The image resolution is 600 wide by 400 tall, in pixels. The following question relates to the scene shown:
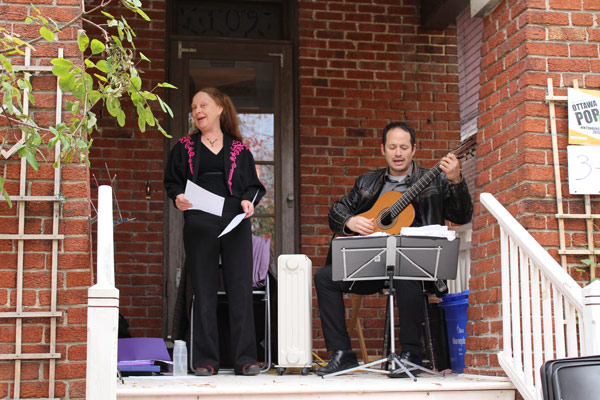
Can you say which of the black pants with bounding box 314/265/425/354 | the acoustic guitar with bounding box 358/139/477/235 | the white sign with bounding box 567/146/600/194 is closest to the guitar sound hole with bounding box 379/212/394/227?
the acoustic guitar with bounding box 358/139/477/235

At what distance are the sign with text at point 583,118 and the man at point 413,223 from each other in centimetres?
60

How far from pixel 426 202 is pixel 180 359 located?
5.36 feet

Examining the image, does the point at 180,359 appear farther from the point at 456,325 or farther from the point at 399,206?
the point at 456,325

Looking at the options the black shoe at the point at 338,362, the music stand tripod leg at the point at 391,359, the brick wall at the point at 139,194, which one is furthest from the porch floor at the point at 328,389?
the brick wall at the point at 139,194

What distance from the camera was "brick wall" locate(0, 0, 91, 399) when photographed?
3482 mm

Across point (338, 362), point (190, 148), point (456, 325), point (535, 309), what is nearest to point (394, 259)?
point (338, 362)

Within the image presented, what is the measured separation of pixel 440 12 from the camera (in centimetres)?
603

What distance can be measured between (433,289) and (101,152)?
284 centimetres

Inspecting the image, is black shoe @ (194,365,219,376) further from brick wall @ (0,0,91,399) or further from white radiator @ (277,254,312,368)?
brick wall @ (0,0,91,399)

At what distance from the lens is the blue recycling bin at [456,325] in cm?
446

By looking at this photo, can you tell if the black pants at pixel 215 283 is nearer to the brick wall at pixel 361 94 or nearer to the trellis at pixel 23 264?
the trellis at pixel 23 264

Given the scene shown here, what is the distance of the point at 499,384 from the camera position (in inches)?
139

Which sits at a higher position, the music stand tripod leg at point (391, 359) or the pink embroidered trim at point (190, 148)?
the pink embroidered trim at point (190, 148)

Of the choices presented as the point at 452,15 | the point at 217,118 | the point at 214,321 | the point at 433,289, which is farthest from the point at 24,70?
the point at 452,15
